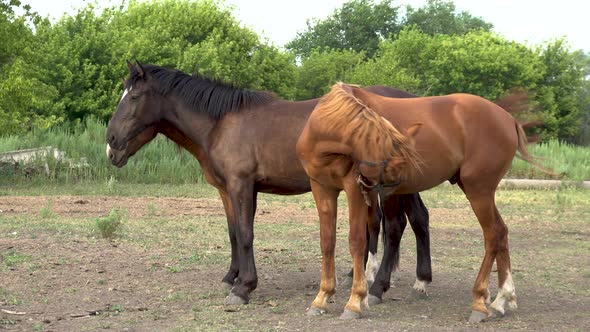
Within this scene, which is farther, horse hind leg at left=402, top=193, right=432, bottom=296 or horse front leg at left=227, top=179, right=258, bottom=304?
horse hind leg at left=402, top=193, right=432, bottom=296

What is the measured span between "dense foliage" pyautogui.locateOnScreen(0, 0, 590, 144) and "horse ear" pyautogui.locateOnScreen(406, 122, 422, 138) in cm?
1467

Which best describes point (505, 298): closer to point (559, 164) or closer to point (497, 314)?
point (497, 314)

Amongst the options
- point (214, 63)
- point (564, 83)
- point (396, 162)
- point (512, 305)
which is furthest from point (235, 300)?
point (564, 83)

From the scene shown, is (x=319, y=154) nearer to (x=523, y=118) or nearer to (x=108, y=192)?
(x=523, y=118)

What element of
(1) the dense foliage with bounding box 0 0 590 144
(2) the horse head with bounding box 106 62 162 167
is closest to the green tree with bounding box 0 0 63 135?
(1) the dense foliage with bounding box 0 0 590 144

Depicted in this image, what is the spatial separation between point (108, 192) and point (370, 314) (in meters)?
11.7

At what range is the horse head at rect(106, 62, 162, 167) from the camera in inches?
315

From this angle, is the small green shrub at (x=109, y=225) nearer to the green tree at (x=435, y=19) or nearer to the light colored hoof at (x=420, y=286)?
the light colored hoof at (x=420, y=286)

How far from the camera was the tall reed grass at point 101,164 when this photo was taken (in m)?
20.0

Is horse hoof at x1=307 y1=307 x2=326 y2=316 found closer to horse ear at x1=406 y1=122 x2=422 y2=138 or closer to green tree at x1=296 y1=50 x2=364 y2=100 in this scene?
horse ear at x1=406 y1=122 x2=422 y2=138

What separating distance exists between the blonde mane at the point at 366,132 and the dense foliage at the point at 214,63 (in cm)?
1451

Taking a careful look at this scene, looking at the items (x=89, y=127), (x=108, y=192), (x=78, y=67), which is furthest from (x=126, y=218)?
(x=78, y=67)

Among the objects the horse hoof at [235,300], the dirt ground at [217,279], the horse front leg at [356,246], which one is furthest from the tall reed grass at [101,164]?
the horse front leg at [356,246]

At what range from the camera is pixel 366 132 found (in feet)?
20.8
